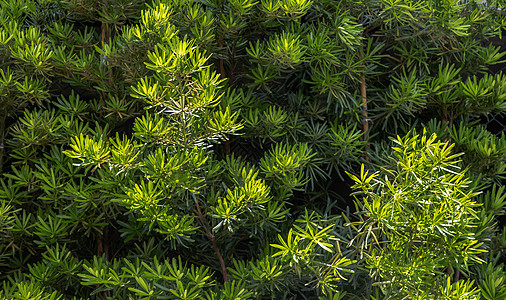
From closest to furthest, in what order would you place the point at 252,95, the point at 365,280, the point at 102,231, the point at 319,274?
1. the point at 319,274
2. the point at 365,280
3. the point at 102,231
4. the point at 252,95

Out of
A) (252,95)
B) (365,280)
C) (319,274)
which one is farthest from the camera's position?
(252,95)

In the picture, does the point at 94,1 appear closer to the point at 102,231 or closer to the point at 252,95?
the point at 252,95

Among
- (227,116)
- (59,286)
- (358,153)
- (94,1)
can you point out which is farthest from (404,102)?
(59,286)

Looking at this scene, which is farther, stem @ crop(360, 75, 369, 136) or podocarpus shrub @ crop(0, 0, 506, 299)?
stem @ crop(360, 75, 369, 136)

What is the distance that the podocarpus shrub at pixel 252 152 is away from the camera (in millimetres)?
1761

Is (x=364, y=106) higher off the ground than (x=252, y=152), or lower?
higher

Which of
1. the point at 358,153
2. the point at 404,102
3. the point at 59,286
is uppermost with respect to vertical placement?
the point at 404,102

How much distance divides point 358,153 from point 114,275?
106 centimetres

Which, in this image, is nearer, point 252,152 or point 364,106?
point 364,106

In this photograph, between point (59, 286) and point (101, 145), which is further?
point (59, 286)

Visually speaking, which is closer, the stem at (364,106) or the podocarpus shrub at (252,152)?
the podocarpus shrub at (252,152)

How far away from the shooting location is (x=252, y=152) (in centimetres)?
244

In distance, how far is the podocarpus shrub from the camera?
176 cm

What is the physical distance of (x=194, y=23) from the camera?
7.00 feet
